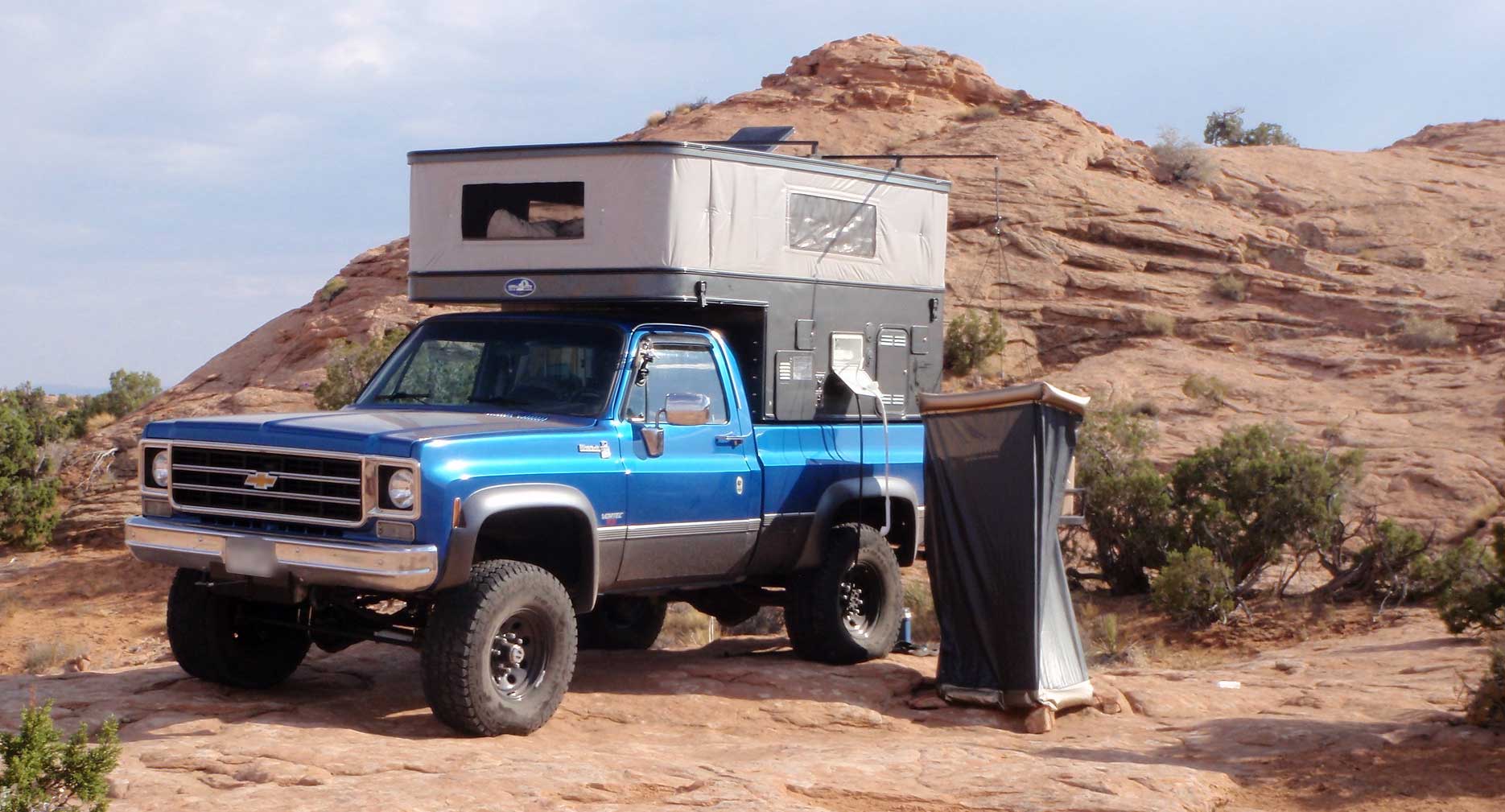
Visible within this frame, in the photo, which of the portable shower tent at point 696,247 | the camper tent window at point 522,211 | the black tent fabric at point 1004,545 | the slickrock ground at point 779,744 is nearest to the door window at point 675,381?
the portable shower tent at point 696,247

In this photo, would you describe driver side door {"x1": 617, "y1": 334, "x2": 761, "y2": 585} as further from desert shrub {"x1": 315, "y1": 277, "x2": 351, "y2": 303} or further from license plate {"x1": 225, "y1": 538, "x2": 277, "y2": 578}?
desert shrub {"x1": 315, "y1": 277, "x2": 351, "y2": 303}

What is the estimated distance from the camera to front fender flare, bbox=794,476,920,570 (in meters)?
8.90

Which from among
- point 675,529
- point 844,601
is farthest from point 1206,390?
point 675,529

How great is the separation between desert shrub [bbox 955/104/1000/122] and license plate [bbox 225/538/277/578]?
31.2 m

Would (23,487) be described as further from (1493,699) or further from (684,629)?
(1493,699)

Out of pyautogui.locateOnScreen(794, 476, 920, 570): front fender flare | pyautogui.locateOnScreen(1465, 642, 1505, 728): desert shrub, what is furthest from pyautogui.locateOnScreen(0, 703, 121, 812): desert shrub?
pyautogui.locateOnScreen(1465, 642, 1505, 728): desert shrub

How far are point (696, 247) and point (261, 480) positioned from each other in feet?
8.94

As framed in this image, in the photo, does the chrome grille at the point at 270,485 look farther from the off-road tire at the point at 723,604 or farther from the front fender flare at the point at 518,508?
the off-road tire at the point at 723,604

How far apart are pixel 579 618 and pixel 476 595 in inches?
125

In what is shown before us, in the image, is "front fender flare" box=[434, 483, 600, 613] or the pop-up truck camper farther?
the pop-up truck camper

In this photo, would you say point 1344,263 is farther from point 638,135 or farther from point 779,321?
point 779,321

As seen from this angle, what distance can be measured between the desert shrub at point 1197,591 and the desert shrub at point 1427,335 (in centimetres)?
1471

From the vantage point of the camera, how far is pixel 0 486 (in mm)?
20438

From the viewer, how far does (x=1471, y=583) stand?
1242 cm
